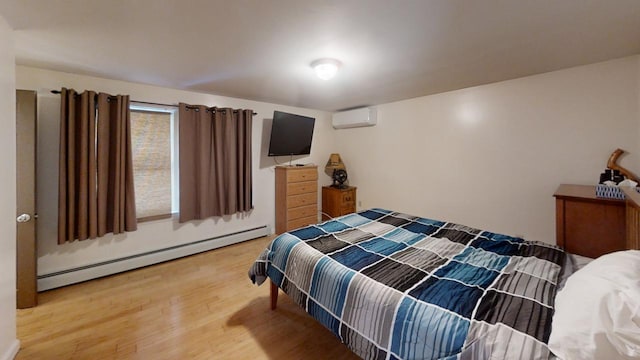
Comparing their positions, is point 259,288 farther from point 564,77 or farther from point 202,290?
point 564,77

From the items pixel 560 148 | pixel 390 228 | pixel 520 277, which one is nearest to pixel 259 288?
pixel 390 228

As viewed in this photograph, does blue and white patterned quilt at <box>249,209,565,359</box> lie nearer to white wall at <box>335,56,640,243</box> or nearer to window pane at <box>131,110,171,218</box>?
white wall at <box>335,56,640,243</box>

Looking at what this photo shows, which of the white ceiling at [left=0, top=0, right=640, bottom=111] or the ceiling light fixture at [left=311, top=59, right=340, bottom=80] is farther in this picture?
the ceiling light fixture at [left=311, top=59, right=340, bottom=80]

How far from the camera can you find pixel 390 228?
2.38m

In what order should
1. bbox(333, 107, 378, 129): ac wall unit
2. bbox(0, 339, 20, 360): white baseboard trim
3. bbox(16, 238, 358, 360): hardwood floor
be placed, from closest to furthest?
bbox(0, 339, 20, 360): white baseboard trim → bbox(16, 238, 358, 360): hardwood floor → bbox(333, 107, 378, 129): ac wall unit

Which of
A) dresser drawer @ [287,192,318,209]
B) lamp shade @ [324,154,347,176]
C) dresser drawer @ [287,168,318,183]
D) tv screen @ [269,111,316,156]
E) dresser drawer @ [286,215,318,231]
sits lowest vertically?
dresser drawer @ [286,215,318,231]

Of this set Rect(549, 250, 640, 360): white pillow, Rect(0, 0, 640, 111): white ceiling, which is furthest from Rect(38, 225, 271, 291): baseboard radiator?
Rect(549, 250, 640, 360): white pillow

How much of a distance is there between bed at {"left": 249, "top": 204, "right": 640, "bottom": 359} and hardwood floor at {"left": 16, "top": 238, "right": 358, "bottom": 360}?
1.03ft

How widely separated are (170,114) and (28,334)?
2.45m

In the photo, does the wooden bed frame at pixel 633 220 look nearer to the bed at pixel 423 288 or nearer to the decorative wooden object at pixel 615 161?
the bed at pixel 423 288

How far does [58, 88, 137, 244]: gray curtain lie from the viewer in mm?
2467

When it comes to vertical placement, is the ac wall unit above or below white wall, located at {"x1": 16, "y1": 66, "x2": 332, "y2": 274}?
above

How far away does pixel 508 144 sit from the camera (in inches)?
117

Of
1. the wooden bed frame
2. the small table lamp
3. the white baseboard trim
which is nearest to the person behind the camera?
the wooden bed frame
